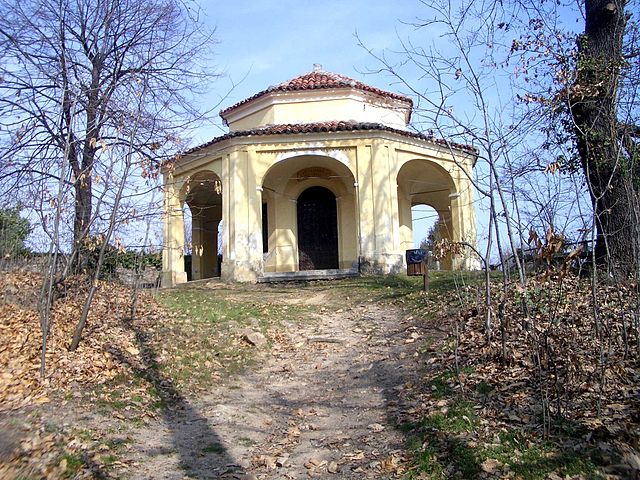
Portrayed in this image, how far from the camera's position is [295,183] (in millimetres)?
18594

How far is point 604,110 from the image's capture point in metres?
7.95

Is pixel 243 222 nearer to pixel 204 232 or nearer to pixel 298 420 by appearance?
pixel 204 232

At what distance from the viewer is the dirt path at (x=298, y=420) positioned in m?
4.87

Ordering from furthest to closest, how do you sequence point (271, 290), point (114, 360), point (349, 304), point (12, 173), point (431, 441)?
1. point (271, 290)
2. point (349, 304)
3. point (12, 173)
4. point (114, 360)
5. point (431, 441)

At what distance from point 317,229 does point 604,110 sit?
1171cm

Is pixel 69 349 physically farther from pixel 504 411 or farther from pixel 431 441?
pixel 504 411

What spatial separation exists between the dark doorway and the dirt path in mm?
8951

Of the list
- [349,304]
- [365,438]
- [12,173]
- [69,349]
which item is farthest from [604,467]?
[12,173]

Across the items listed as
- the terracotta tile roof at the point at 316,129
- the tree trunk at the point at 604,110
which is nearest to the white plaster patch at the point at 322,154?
the terracotta tile roof at the point at 316,129

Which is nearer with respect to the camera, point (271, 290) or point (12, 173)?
point (12, 173)

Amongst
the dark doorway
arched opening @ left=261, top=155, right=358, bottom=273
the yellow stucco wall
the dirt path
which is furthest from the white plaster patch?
the dirt path

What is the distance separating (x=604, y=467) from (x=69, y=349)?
6489 mm

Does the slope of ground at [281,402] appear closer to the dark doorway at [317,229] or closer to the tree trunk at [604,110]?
the tree trunk at [604,110]

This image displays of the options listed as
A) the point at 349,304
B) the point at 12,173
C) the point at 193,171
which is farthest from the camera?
the point at 193,171
